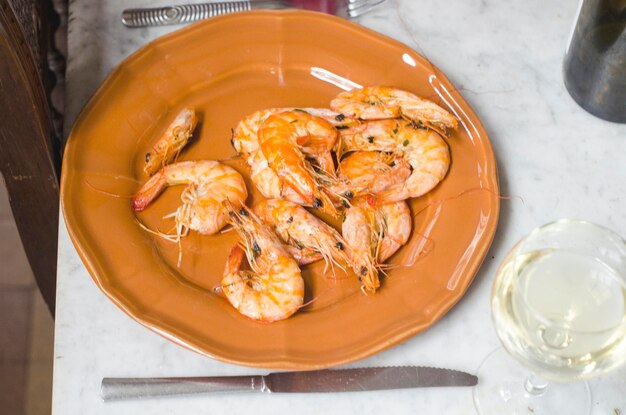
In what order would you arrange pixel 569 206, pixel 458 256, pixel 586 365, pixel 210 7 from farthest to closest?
1. pixel 210 7
2. pixel 569 206
3. pixel 458 256
4. pixel 586 365

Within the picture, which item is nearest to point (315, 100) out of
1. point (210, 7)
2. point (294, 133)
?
point (294, 133)

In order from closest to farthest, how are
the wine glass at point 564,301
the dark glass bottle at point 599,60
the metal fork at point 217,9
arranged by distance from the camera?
the wine glass at point 564,301 < the dark glass bottle at point 599,60 < the metal fork at point 217,9

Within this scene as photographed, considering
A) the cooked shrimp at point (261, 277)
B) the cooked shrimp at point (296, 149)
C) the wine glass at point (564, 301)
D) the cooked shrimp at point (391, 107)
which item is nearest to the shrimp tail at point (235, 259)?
the cooked shrimp at point (261, 277)

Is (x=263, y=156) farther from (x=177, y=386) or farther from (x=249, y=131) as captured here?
(x=177, y=386)

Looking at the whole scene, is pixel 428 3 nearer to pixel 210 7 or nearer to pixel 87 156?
pixel 210 7

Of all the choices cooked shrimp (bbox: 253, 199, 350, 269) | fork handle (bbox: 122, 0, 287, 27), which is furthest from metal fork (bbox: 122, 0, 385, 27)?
cooked shrimp (bbox: 253, 199, 350, 269)

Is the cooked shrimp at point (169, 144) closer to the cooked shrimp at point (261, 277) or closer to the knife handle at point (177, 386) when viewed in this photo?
the cooked shrimp at point (261, 277)
